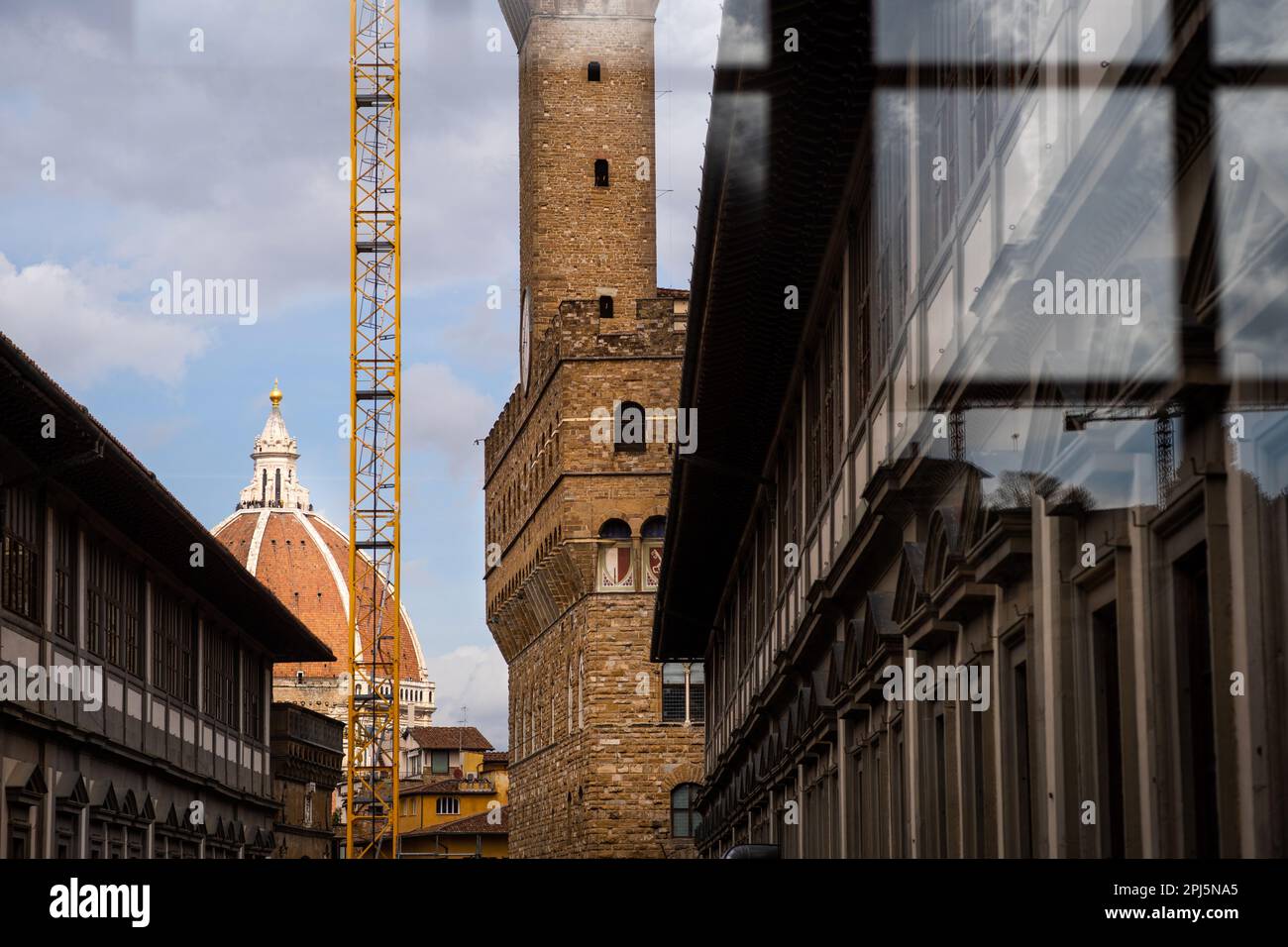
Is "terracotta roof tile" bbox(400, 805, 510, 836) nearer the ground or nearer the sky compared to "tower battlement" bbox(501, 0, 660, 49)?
nearer the ground

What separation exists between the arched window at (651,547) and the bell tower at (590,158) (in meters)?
8.00

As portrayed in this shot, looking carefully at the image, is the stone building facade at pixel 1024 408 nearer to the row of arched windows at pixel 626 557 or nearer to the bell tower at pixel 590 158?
the row of arched windows at pixel 626 557

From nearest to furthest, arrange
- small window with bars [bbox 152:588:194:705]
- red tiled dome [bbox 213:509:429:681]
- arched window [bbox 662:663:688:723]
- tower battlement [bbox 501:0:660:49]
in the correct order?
small window with bars [bbox 152:588:194:705] → arched window [bbox 662:663:688:723] → tower battlement [bbox 501:0:660:49] → red tiled dome [bbox 213:509:429:681]

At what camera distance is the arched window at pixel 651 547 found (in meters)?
66.6

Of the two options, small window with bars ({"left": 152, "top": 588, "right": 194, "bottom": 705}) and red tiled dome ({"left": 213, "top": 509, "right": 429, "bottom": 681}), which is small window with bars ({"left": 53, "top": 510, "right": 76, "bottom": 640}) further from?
red tiled dome ({"left": 213, "top": 509, "right": 429, "bottom": 681})

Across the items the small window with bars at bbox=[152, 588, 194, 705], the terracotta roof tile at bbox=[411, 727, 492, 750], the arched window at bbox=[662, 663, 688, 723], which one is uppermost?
the terracotta roof tile at bbox=[411, 727, 492, 750]

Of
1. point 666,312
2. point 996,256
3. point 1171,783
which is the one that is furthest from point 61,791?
point 666,312

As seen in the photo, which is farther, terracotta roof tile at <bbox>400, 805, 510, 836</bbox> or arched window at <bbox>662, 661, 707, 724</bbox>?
Result: terracotta roof tile at <bbox>400, 805, 510, 836</bbox>

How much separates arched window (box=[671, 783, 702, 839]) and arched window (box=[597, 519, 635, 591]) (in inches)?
226

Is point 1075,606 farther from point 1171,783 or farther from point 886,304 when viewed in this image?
point 886,304

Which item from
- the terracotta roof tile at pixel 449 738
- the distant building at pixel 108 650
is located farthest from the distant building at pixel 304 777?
the terracotta roof tile at pixel 449 738

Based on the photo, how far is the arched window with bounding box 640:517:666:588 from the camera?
66.6 meters

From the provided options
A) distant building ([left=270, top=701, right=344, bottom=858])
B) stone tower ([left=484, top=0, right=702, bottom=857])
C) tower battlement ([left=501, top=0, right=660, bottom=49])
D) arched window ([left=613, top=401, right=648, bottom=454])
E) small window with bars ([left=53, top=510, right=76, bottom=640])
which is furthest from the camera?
tower battlement ([left=501, top=0, right=660, bottom=49])

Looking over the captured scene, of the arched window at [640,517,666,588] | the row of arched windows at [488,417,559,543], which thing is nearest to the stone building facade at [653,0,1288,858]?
the arched window at [640,517,666,588]
